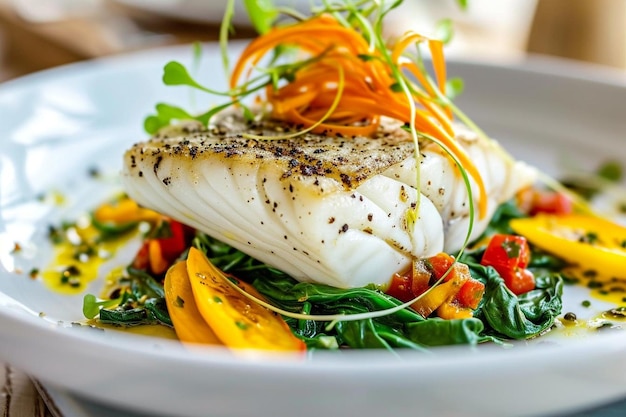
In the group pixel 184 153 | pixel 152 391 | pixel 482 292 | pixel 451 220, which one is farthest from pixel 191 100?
pixel 152 391

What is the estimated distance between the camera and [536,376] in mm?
1897

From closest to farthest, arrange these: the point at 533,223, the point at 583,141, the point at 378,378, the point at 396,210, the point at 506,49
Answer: the point at 378,378
the point at 396,210
the point at 533,223
the point at 583,141
the point at 506,49

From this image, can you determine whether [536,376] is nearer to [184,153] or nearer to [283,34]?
[184,153]

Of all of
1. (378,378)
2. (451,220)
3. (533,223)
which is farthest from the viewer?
(533,223)

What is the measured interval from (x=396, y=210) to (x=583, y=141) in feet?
7.35

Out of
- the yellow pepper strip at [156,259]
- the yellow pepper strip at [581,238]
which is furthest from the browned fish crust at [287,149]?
the yellow pepper strip at [581,238]

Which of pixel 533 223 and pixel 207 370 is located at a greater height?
pixel 207 370

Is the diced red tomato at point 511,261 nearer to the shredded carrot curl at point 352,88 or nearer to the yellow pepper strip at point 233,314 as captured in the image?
the shredded carrot curl at point 352,88

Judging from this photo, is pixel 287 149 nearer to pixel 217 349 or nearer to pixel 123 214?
Result: pixel 217 349

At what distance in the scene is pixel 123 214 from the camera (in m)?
3.94

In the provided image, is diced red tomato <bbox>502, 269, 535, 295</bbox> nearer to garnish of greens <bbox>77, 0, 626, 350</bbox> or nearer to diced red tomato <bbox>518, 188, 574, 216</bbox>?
garnish of greens <bbox>77, 0, 626, 350</bbox>

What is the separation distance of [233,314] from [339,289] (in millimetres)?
457

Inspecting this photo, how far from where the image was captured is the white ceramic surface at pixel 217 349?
1.85 m

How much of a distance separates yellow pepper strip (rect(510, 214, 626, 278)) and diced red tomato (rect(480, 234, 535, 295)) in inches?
11.4
